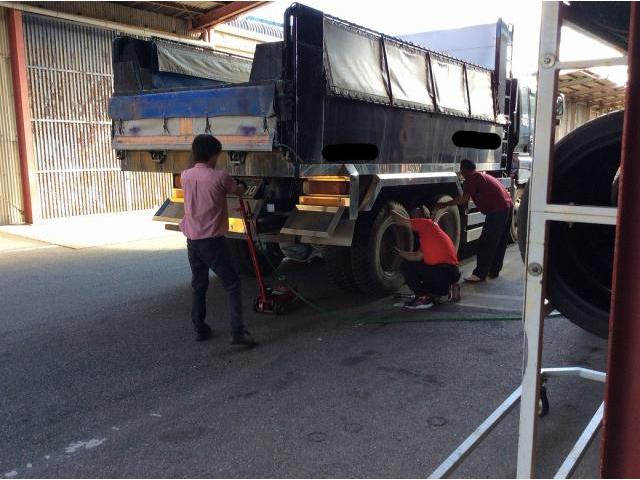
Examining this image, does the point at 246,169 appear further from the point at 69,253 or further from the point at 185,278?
the point at 69,253

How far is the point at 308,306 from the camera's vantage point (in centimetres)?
588

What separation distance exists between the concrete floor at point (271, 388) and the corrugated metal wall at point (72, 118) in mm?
6564

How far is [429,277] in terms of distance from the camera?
5793 mm

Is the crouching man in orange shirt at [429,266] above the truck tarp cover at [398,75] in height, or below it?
below

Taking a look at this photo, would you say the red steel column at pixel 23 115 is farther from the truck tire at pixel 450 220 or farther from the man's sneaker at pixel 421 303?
the man's sneaker at pixel 421 303

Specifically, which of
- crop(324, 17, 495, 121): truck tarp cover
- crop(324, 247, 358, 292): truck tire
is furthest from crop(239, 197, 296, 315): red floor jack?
crop(324, 17, 495, 121): truck tarp cover

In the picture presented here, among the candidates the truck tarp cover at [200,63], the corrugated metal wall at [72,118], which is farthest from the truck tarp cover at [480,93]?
the corrugated metal wall at [72,118]

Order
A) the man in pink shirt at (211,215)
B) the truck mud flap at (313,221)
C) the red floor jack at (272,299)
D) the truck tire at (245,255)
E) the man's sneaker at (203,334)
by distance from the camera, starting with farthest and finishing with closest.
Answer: the truck tire at (245,255) < the red floor jack at (272,299) < the truck mud flap at (313,221) < the man's sneaker at (203,334) < the man in pink shirt at (211,215)

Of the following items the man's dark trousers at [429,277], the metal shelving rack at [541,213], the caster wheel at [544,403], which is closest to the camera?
the metal shelving rack at [541,213]

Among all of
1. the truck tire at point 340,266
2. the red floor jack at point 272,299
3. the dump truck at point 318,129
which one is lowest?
the red floor jack at point 272,299

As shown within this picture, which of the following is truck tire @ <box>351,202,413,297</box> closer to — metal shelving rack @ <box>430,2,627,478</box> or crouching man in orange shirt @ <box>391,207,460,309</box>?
crouching man in orange shirt @ <box>391,207,460,309</box>

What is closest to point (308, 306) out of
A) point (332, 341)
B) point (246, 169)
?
point (332, 341)

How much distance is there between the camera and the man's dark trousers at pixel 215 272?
466cm

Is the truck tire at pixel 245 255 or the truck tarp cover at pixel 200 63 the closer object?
the truck tarp cover at pixel 200 63
